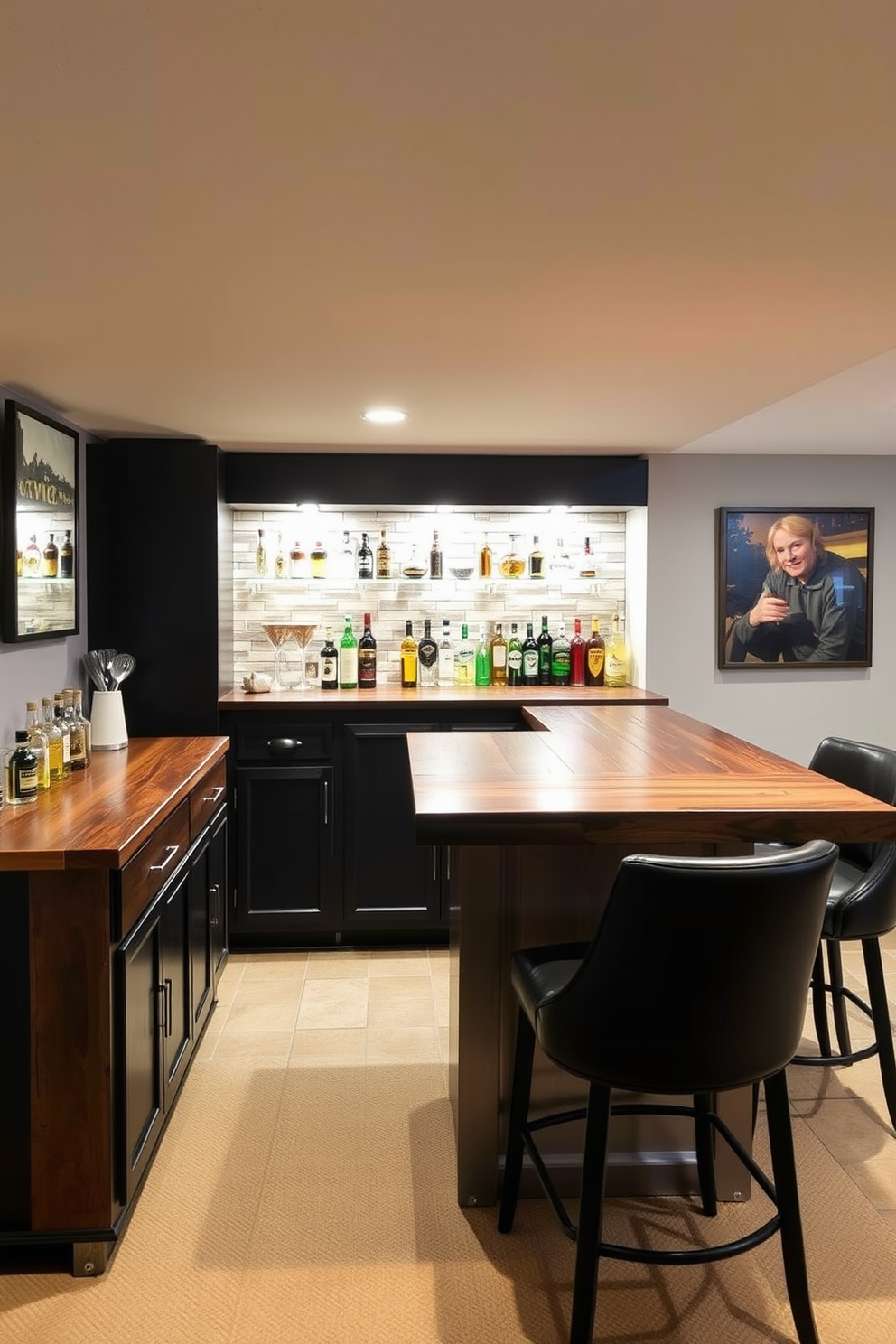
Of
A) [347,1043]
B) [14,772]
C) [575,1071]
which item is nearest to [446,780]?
[575,1071]

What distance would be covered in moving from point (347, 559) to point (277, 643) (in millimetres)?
534

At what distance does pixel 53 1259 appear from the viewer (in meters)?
2.19

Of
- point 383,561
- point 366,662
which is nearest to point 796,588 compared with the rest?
point 383,561

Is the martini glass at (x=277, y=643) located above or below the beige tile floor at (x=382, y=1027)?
above

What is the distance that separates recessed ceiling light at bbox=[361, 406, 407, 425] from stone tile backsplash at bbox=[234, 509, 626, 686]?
1115mm

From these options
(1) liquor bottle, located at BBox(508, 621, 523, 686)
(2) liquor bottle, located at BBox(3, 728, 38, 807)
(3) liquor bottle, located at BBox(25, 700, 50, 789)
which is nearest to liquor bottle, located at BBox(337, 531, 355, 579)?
(1) liquor bottle, located at BBox(508, 621, 523, 686)

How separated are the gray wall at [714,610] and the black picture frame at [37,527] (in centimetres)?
262

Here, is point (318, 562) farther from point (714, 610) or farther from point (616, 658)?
point (714, 610)

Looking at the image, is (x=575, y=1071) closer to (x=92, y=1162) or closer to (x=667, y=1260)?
(x=667, y=1260)

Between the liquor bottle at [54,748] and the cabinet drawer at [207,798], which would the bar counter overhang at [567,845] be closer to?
the cabinet drawer at [207,798]

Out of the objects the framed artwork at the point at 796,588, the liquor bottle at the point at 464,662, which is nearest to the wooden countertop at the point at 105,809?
the liquor bottle at the point at 464,662

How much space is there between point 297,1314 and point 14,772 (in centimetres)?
151

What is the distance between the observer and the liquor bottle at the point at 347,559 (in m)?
4.77

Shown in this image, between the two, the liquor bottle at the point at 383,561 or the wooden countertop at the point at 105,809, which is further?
the liquor bottle at the point at 383,561
